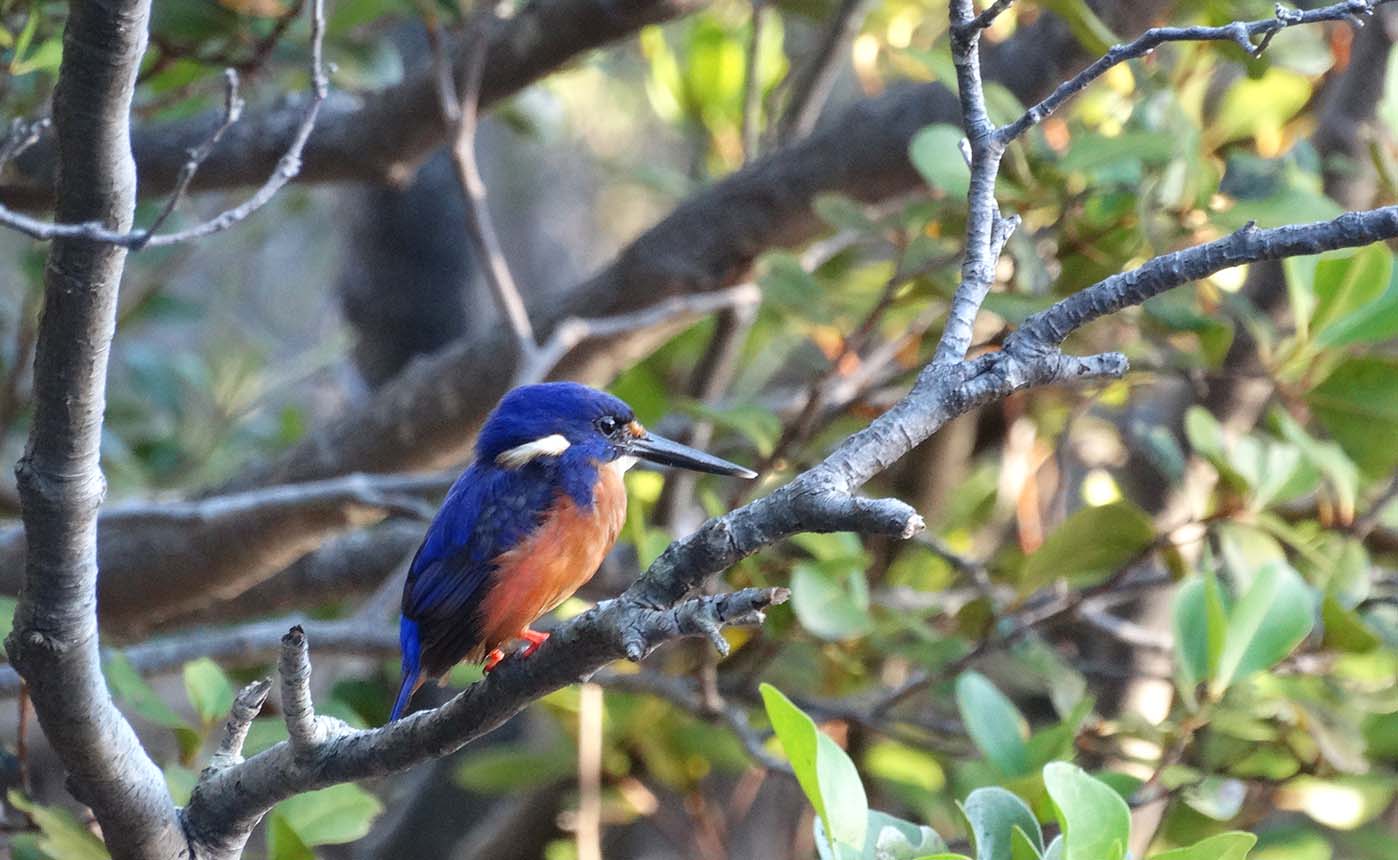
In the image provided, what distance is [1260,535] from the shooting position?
2.45 meters

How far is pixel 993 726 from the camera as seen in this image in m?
2.19

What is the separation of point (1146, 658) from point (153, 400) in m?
3.09

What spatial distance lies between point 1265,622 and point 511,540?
1.14 meters

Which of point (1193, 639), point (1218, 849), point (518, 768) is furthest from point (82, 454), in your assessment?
point (518, 768)

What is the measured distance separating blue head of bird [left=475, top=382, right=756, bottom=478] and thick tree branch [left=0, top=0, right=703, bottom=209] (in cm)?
99

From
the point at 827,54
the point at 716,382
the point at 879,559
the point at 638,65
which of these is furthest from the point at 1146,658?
the point at 638,65

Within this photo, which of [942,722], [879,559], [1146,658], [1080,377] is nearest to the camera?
[1080,377]

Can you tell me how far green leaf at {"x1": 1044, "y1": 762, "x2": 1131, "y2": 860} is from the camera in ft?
4.91

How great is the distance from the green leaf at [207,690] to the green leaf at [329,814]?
0.21 meters

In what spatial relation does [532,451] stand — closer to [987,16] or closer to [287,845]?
[287,845]

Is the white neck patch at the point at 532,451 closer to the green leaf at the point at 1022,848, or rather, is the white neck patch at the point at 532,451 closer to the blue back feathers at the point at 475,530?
the blue back feathers at the point at 475,530

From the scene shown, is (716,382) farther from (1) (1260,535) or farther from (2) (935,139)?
(1) (1260,535)

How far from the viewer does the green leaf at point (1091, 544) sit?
8.07 feet

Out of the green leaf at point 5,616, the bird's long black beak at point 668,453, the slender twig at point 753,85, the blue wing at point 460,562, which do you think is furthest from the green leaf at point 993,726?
the slender twig at point 753,85
